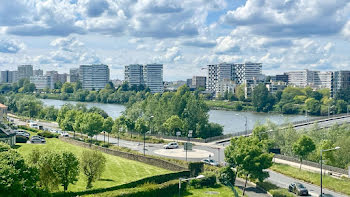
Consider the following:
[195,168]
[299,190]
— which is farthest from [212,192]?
[299,190]

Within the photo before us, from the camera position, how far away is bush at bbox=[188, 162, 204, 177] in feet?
137

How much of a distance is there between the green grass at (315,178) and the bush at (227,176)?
30.3 ft

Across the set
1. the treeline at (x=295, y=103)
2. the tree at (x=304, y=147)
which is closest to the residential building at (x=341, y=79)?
the treeline at (x=295, y=103)

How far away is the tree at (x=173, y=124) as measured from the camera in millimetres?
75562

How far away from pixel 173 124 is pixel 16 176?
2133 inches

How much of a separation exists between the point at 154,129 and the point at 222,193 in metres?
47.0

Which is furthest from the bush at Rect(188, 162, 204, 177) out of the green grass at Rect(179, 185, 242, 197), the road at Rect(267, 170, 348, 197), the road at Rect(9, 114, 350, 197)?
the road at Rect(267, 170, 348, 197)

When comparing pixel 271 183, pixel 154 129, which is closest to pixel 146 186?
pixel 271 183

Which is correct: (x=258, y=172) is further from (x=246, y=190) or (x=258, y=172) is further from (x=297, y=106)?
(x=297, y=106)

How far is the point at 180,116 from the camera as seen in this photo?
3295 inches

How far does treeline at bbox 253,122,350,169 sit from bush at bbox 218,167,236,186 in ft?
47.4

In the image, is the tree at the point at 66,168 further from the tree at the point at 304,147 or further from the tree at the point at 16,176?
the tree at the point at 304,147

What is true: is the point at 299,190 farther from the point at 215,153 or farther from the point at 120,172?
the point at 215,153

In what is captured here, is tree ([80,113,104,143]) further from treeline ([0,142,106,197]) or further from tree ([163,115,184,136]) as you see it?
treeline ([0,142,106,197])
